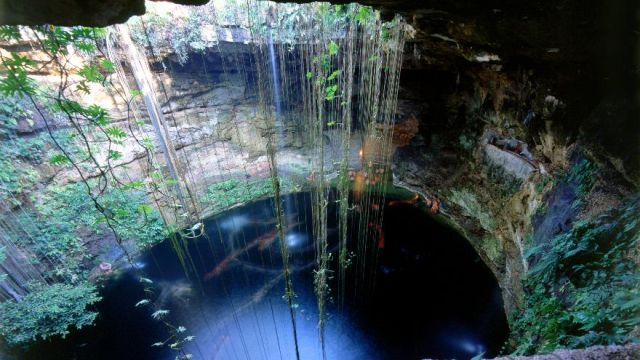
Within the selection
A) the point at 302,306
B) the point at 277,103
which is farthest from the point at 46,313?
the point at 277,103

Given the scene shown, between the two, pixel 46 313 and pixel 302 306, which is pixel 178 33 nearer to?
pixel 46 313

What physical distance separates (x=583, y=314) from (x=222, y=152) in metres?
9.41

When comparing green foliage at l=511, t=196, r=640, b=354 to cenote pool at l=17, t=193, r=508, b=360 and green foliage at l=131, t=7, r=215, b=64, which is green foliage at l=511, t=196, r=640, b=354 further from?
green foliage at l=131, t=7, r=215, b=64

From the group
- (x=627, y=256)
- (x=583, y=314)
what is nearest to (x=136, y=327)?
(x=583, y=314)

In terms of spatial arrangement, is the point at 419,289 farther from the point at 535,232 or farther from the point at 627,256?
the point at 627,256

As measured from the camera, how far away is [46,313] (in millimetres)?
4848

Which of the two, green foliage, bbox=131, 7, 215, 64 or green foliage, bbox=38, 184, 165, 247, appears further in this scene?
green foliage, bbox=131, 7, 215, 64

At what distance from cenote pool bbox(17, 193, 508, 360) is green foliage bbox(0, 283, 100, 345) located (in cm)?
24

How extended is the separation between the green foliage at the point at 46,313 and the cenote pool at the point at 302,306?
239mm

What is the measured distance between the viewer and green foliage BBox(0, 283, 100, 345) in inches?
180

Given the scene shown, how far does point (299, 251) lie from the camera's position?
23.2ft

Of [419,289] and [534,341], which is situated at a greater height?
[419,289]

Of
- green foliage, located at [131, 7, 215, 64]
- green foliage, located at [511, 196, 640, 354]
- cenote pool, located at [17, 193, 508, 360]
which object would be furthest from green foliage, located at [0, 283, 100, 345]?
green foliage, located at [511, 196, 640, 354]

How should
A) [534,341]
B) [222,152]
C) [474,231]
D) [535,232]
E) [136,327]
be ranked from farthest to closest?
[222,152]
[474,231]
[136,327]
[535,232]
[534,341]
